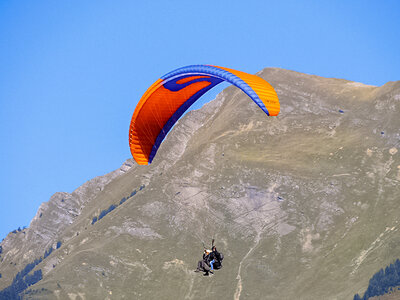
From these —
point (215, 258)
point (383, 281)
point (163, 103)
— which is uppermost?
point (163, 103)

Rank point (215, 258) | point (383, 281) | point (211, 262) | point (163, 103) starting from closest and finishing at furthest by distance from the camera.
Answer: point (215, 258)
point (211, 262)
point (163, 103)
point (383, 281)

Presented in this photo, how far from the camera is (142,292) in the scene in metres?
187

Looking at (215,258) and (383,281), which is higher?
(215,258)

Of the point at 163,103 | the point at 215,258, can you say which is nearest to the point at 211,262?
the point at 215,258

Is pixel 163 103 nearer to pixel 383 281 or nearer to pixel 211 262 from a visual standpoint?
pixel 211 262

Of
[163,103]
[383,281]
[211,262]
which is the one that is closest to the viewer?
[211,262]

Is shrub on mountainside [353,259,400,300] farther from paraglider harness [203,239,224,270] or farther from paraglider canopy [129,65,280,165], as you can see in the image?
paraglider harness [203,239,224,270]

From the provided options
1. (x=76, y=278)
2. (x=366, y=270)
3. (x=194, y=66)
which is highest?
(x=76, y=278)

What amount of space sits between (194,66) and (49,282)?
16822cm

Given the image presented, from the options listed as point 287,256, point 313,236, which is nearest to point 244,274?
point 287,256

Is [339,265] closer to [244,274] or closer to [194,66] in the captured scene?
[244,274]

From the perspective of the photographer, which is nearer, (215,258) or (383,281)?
(215,258)

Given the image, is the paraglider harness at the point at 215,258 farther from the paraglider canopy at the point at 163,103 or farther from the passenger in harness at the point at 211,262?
the paraglider canopy at the point at 163,103

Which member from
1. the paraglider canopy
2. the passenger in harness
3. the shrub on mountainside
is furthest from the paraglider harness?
the shrub on mountainside
